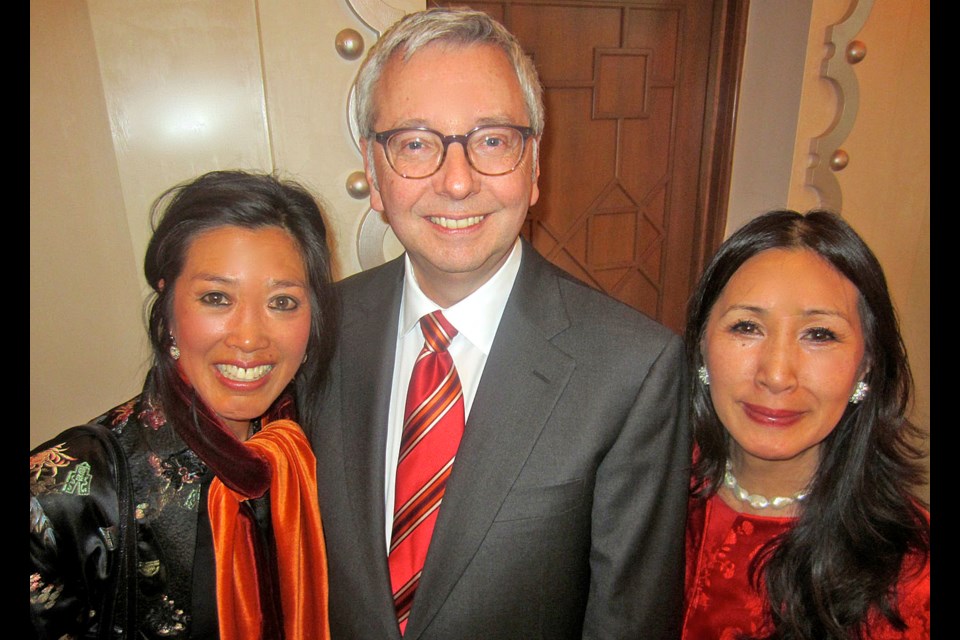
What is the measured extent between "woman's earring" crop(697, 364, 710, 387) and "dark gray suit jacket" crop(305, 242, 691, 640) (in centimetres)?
25

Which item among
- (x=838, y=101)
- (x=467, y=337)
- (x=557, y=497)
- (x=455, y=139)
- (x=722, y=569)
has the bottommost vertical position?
(x=722, y=569)

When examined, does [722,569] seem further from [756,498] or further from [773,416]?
[773,416]

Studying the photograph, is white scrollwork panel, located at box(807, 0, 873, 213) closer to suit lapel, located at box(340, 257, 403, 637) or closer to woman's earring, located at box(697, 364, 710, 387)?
woman's earring, located at box(697, 364, 710, 387)

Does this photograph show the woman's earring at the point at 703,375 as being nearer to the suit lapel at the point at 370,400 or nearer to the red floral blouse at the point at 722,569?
the red floral blouse at the point at 722,569

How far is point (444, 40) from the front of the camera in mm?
1119

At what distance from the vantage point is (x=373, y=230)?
2207 mm

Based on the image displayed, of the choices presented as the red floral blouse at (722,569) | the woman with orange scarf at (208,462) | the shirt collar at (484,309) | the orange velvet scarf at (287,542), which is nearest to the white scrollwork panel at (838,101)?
the red floral blouse at (722,569)

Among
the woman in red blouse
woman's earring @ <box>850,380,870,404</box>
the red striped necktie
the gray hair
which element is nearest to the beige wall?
the gray hair

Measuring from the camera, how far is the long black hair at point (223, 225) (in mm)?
1202

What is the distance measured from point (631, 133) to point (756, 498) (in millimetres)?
2099

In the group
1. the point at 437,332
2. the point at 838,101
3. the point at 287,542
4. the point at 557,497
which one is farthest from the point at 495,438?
the point at 838,101

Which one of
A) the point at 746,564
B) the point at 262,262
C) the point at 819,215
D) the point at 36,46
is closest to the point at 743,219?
the point at 819,215

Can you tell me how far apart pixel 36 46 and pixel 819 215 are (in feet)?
7.58

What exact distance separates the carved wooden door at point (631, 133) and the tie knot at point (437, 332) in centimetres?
170
